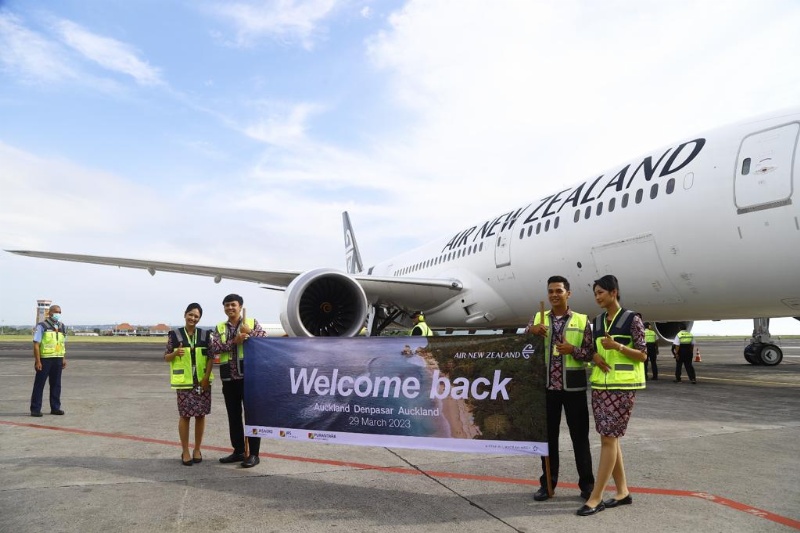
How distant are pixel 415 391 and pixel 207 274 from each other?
10585 millimetres

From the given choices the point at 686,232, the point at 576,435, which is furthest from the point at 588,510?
the point at 686,232

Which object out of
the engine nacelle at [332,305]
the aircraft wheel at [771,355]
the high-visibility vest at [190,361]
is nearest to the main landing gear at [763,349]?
the aircraft wheel at [771,355]

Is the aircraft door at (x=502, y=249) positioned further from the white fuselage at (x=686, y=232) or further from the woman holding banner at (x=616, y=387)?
the woman holding banner at (x=616, y=387)

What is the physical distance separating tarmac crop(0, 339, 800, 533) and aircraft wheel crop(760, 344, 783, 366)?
35.1 feet

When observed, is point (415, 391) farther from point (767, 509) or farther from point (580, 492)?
point (767, 509)

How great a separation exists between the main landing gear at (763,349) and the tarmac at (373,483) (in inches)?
419

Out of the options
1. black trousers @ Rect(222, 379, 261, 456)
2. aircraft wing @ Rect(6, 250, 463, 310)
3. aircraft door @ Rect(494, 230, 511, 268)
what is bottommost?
black trousers @ Rect(222, 379, 261, 456)

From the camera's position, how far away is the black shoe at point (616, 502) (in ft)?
11.7

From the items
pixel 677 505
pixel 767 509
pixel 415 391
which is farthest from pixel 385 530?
pixel 767 509

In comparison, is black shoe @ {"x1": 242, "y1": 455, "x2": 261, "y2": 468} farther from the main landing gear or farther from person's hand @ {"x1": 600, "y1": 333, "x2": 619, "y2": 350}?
the main landing gear

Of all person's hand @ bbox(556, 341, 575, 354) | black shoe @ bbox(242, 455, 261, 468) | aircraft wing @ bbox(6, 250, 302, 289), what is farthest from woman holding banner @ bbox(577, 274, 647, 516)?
aircraft wing @ bbox(6, 250, 302, 289)

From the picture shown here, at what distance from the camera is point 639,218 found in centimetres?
823

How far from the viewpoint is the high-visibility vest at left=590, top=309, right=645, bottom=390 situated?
359cm

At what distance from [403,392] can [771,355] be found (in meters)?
15.7
